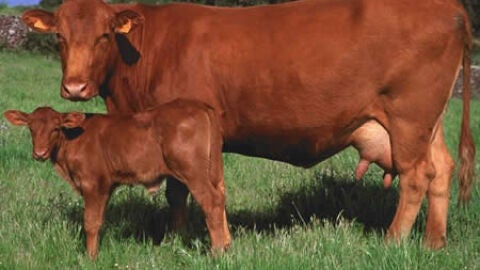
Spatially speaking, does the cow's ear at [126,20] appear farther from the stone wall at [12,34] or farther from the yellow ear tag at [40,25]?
the stone wall at [12,34]

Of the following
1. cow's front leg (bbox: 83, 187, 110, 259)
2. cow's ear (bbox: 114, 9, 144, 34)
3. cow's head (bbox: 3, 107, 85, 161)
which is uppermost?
cow's ear (bbox: 114, 9, 144, 34)

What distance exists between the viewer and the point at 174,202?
621cm

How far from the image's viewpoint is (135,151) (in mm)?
5285

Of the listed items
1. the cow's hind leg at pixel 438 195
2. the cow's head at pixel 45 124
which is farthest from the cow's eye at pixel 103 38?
the cow's hind leg at pixel 438 195

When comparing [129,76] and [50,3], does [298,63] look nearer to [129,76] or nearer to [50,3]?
[129,76]

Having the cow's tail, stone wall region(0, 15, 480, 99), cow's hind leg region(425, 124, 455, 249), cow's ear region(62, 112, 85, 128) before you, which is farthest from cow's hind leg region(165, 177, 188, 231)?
stone wall region(0, 15, 480, 99)

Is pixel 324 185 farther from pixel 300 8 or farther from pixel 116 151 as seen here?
pixel 116 151

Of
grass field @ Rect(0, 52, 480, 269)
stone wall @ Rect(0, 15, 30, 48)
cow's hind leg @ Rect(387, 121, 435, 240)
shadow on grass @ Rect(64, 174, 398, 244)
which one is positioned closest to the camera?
grass field @ Rect(0, 52, 480, 269)

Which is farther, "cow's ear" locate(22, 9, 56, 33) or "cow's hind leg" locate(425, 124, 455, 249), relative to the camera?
"cow's hind leg" locate(425, 124, 455, 249)

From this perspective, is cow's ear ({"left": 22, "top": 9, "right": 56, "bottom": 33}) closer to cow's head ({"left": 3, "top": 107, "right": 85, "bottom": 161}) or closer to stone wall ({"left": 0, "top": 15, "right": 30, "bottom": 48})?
cow's head ({"left": 3, "top": 107, "right": 85, "bottom": 161})

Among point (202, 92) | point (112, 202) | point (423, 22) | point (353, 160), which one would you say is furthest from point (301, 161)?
point (353, 160)

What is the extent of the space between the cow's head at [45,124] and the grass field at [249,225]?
0.67 m

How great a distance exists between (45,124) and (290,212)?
253 centimetres

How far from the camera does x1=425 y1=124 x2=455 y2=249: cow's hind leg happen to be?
19.6 feet
